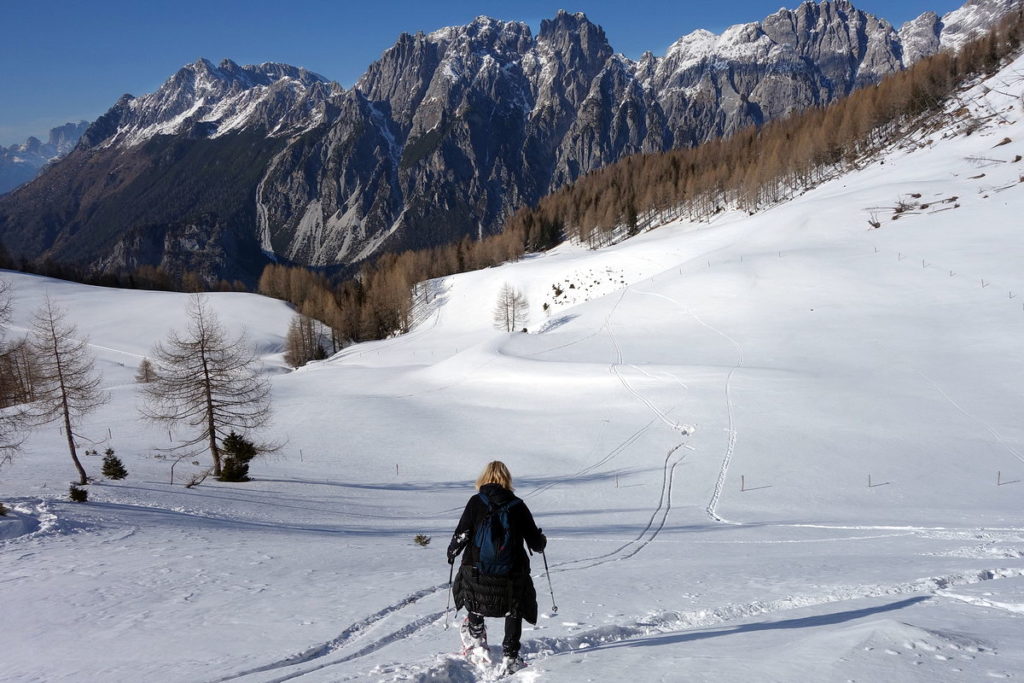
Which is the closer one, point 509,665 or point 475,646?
point 509,665

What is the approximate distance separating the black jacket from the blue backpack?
0.16 feet

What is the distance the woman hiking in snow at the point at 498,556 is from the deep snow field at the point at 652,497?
25.0 inches

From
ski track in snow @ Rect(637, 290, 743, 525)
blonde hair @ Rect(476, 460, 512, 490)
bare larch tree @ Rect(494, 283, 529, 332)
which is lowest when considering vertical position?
ski track in snow @ Rect(637, 290, 743, 525)

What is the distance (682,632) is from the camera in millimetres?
7727

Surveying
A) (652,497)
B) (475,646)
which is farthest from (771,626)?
(652,497)

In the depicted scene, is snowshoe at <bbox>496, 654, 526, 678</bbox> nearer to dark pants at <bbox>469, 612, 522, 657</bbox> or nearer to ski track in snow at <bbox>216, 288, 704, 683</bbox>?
dark pants at <bbox>469, 612, 522, 657</bbox>

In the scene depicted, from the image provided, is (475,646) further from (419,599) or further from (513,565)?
(419,599)

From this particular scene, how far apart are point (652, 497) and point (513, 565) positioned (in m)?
15.3

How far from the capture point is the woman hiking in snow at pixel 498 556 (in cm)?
633

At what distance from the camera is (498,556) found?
6324 millimetres

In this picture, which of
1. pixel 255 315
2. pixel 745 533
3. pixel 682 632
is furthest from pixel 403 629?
pixel 255 315

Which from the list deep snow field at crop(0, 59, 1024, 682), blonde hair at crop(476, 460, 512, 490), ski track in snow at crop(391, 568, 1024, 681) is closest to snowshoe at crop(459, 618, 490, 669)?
deep snow field at crop(0, 59, 1024, 682)

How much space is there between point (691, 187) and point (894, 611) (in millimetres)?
129649

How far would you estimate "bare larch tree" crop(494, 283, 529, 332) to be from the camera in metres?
80.7
